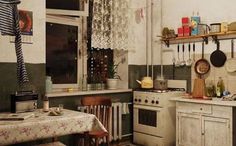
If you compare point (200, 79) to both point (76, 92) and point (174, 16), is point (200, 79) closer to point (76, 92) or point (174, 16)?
point (174, 16)

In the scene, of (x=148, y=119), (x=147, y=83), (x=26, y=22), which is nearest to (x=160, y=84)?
(x=147, y=83)

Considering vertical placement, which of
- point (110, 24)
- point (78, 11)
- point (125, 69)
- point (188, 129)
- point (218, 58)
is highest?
point (78, 11)

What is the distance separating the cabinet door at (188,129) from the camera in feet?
12.3

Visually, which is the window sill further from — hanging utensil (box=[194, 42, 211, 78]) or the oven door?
hanging utensil (box=[194, 42, 211, 78])

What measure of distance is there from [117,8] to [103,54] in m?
0.82

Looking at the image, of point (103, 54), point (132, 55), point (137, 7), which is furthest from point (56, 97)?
point (137, 7)

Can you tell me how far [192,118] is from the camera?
12.6 ft

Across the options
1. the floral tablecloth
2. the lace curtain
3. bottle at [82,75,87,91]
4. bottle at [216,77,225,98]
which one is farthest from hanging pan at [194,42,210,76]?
the floral tablecloth

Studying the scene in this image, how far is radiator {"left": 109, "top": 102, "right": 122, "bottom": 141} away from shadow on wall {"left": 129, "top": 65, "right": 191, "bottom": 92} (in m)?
0.54

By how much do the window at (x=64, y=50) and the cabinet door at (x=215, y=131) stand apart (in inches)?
81.2

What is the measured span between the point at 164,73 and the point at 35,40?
92.5 inches

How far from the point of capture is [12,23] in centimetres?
294

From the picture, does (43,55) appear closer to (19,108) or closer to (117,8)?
(19,108)

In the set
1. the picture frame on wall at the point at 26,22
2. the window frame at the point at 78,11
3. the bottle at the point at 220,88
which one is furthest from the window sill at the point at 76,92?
the bottle at the point at 220,88
